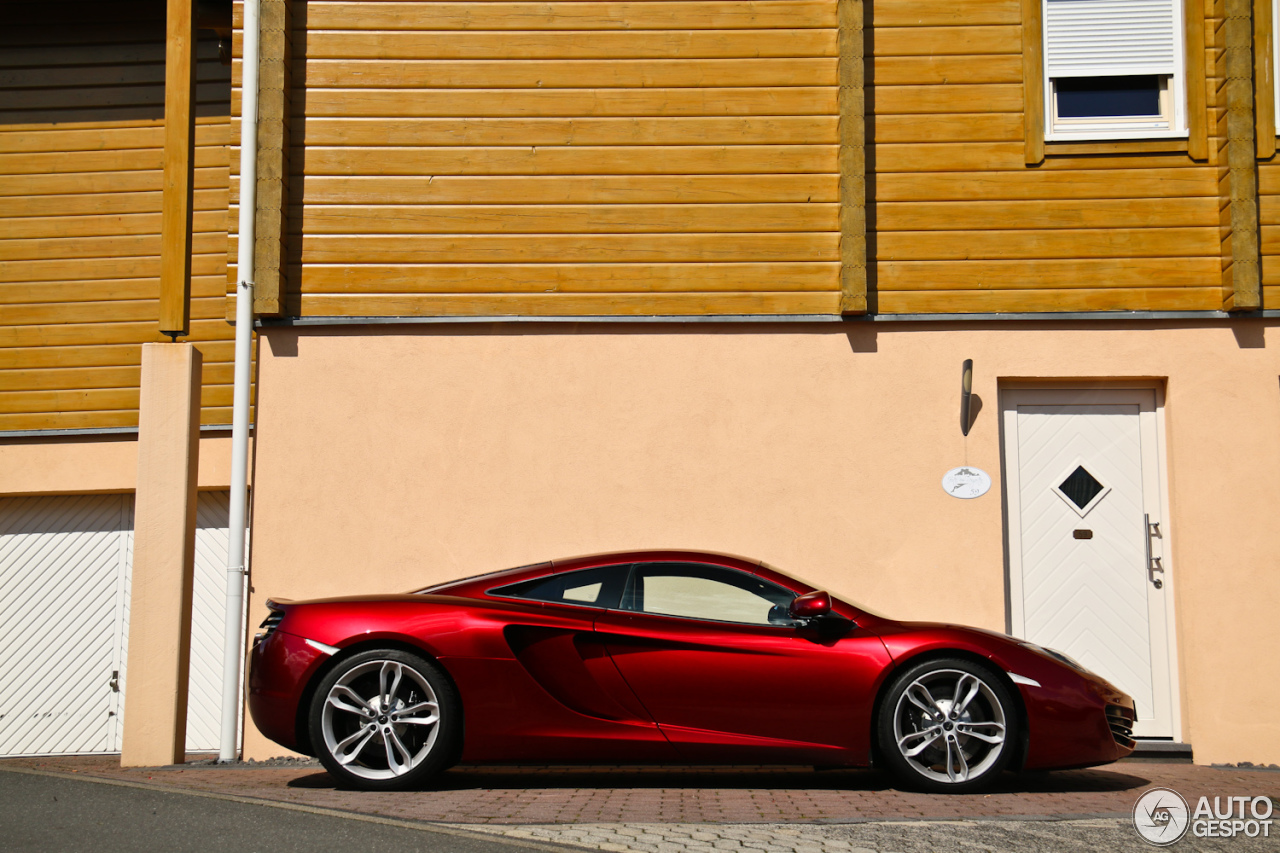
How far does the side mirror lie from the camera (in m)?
5.48

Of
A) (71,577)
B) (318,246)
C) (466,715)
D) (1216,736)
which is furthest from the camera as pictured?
(71,577)

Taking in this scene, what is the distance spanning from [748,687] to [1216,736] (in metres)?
3.91

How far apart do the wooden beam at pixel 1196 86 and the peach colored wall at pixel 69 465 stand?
855 cm

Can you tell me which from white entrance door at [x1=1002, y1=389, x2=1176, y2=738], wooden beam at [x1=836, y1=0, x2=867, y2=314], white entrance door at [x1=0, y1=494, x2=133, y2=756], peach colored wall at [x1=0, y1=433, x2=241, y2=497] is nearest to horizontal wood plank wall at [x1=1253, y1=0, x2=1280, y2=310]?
white entrance door at [x1=1002, y1=389, x2=1176, y2=738]

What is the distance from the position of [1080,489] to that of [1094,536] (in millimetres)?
342

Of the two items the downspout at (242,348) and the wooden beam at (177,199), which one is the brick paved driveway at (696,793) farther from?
the wooden beam at (177,199)

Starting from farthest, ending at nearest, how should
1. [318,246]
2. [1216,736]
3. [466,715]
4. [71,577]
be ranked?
[71,577] < [318,246] < [1216,736] < [466,715]

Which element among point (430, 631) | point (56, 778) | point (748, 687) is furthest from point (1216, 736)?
point (56, 778)

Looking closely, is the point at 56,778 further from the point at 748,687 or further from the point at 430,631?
the point at 748,687

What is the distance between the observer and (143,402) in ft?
25.2

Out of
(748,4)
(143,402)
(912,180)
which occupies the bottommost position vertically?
(143,402)

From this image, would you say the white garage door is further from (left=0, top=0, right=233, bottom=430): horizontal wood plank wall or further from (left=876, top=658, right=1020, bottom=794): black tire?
(left=876, top=658, right=1020, bottom=794): black tire

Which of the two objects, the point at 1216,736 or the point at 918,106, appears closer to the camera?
the point at 1216,736

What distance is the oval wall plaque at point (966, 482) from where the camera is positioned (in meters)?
7.77
